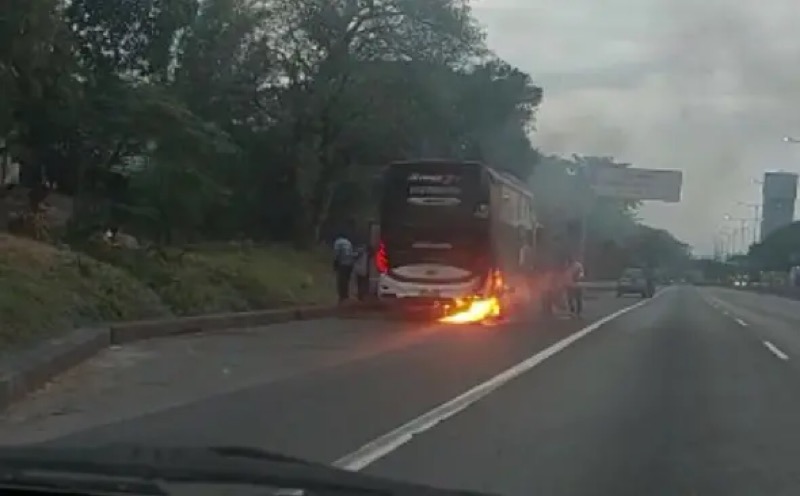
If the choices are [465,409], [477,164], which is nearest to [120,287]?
[465,409]

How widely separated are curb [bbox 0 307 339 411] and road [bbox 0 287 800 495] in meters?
0.21

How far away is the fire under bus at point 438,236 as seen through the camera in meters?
32.8

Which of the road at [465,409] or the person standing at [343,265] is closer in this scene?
the road at [465,409]

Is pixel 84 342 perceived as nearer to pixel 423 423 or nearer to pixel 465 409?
pixel 465 409

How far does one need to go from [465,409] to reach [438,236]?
62.6 feet

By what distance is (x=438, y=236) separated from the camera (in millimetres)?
33156

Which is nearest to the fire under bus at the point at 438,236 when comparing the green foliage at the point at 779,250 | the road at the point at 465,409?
the road at the point at 465,409

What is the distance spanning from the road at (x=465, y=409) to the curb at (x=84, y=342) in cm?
21

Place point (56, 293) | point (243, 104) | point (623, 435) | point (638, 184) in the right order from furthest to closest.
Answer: point (638, 184) < point (243, 104) < point (56, 293) < point (623, 435)

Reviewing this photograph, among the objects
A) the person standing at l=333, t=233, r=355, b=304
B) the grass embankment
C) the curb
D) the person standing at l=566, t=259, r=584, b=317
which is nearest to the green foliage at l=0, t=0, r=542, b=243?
the grass embankment

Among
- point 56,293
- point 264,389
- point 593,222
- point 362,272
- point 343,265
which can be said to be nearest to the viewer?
point 264,389

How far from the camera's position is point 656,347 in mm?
25750

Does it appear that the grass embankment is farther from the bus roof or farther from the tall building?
the tall building

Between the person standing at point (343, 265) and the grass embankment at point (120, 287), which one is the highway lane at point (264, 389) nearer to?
the grass embankment at point (120, 287)
